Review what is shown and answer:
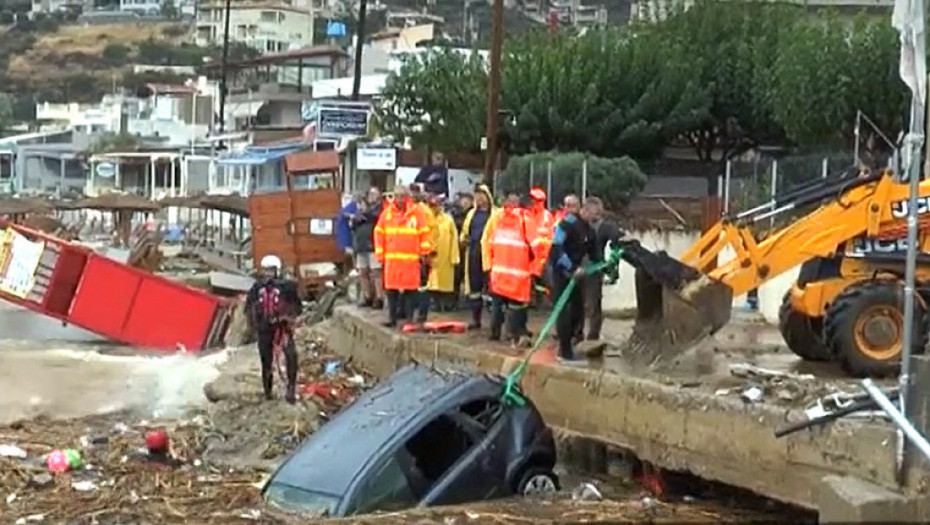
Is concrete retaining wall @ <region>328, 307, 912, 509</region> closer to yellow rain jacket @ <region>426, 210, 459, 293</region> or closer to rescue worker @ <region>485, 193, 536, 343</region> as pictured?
rescue worker @ <region>485, 193, 536, 343</region>

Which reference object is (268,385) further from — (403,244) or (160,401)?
(160,401)

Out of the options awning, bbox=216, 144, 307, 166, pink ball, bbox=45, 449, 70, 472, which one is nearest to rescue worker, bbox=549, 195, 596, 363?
pink ball, bbox=45, 449, 70, 472

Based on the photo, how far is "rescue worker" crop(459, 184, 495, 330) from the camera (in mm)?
17812

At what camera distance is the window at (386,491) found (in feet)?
35.2

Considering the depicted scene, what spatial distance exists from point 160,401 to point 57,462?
560 centimetres

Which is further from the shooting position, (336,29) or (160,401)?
(336,29)

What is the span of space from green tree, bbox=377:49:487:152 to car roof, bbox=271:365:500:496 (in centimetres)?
2501

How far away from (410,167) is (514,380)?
1110 inches

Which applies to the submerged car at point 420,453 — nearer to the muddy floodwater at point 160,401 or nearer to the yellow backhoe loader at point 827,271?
the muddy floodwater at point 160,401

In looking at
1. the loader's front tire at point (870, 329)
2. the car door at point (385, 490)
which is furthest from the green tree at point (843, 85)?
the car door at point (385, 490)

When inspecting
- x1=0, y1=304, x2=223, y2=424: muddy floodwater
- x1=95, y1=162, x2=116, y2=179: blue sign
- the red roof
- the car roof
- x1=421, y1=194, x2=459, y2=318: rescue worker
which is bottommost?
x1=95, y1=162, x2=116, y2=179: blue sign

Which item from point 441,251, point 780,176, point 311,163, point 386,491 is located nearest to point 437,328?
point 441,251

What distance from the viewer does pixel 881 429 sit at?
1045 cm

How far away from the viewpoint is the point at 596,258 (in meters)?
15.3
